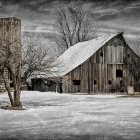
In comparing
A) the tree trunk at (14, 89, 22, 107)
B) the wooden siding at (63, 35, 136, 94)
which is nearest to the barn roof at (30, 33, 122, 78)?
the wooden siding at (63, 35, 136, 94)

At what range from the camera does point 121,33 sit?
4753cm

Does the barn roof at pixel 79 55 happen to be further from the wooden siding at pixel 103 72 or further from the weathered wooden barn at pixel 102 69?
the wooden siding at pixel 103 72

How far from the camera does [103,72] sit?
4706 cm

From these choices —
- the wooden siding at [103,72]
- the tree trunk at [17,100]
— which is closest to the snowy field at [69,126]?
the tree trunk at [17,100]

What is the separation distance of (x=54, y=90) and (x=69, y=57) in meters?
7.00

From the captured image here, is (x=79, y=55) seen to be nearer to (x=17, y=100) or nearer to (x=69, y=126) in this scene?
(x=17, y=100)

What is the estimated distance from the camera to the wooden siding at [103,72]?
45.3 meters

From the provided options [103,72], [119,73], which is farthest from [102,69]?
[119,73]

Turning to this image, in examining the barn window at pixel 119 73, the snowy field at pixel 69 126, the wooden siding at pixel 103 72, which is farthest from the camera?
the barn window at pixel 119 73

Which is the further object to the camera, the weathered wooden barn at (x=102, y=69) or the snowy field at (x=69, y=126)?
the weathered wooden barn at (x=102, y=69)

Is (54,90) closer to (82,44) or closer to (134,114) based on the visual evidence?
(82,44)

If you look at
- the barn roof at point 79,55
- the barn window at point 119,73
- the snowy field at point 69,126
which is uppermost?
the barn roof at point 79,55

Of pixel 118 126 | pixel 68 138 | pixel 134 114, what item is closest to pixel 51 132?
pixel 68 138

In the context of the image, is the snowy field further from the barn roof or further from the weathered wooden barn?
the barn roof
